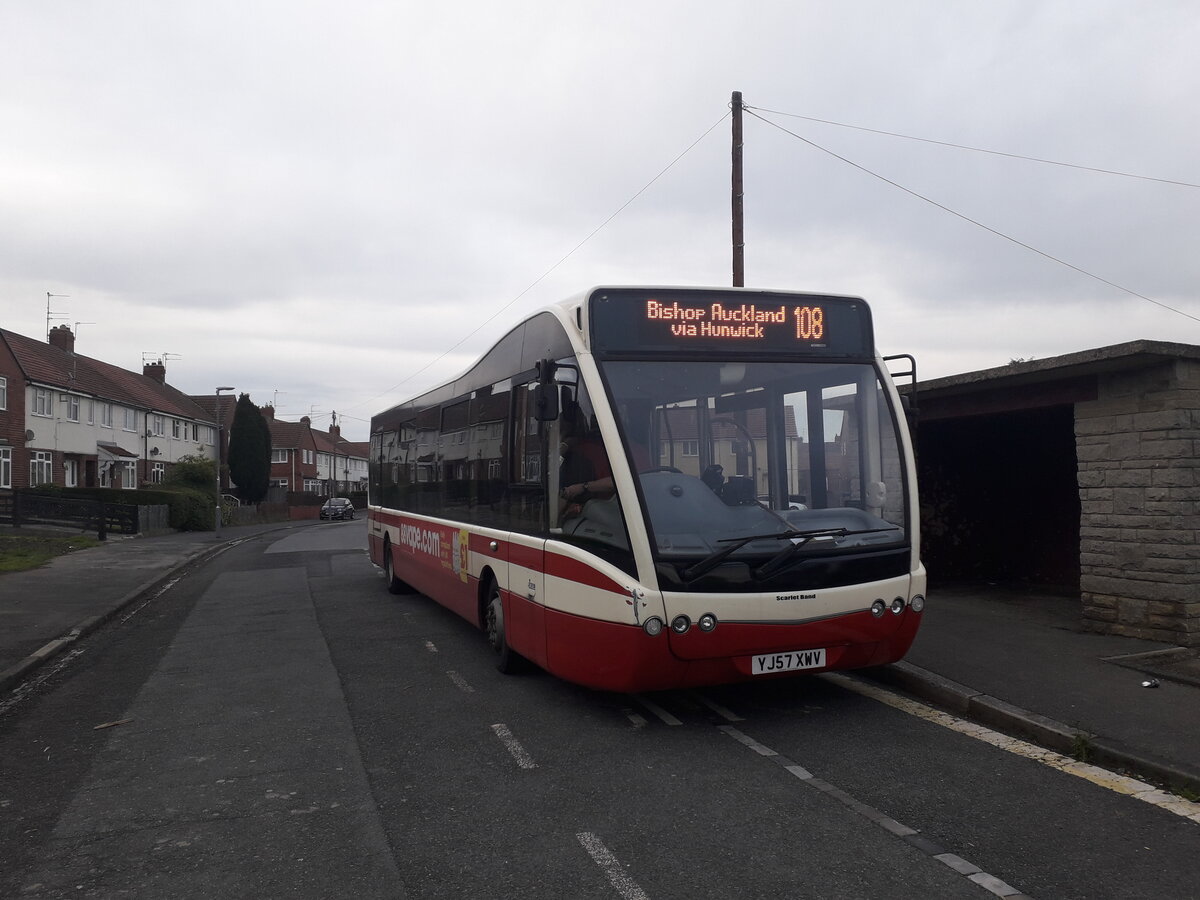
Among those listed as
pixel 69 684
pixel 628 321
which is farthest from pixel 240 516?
pixel 628 321

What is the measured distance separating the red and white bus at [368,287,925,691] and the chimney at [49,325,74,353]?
5216 centimetres

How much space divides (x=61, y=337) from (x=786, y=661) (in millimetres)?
54669

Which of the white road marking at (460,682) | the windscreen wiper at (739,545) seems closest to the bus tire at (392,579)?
the white road marking at (460,682)

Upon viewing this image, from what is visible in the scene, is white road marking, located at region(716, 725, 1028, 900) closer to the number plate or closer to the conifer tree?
the number plate

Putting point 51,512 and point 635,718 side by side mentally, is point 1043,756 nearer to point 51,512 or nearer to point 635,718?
point 635,718

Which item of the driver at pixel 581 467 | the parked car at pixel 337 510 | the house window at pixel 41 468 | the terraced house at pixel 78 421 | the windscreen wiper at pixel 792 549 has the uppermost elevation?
the terraced house at pixel 78 421

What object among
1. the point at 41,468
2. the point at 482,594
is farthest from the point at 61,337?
the point at 482,594

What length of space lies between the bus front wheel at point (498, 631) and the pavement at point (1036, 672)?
302 centimetres

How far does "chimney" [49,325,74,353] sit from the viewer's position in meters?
50.8

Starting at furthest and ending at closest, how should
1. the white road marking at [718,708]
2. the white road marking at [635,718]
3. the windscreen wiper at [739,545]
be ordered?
the white road marking at [718,708], the white road marking at [635,718], the windscreen wiper at [739,545]

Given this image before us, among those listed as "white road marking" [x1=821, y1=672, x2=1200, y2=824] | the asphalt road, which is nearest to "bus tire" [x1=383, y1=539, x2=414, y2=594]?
the asphalt road

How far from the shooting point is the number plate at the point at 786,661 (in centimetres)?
611

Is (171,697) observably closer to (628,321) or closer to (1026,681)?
(628,321)

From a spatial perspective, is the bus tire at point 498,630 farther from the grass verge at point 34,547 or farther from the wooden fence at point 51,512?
the wooden fence at point 51,512
